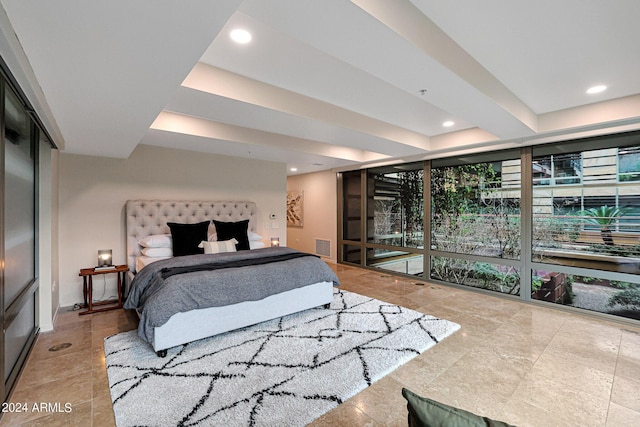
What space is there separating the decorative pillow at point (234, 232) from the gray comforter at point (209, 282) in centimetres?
84

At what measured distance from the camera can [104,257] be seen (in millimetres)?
3750

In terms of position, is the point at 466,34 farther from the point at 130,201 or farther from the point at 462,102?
the point at 130,201

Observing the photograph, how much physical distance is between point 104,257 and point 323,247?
4.55 metres

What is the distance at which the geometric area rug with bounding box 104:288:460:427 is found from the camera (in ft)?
6.01

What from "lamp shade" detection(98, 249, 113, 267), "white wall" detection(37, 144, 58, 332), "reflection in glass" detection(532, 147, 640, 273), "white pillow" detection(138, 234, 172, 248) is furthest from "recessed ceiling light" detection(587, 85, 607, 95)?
"lamp shade" detection(98, 249, 113, 267)

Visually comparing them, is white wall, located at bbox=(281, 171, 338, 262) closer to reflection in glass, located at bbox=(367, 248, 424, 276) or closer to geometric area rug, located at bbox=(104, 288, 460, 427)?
reflection in glass, located at bbox=(367, 248, 424, 276)

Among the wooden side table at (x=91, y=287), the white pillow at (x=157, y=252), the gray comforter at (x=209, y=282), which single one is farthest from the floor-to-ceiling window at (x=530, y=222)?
the wooden side table at (x=91, y=287)

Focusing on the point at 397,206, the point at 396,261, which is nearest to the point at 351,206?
the point at 397,206

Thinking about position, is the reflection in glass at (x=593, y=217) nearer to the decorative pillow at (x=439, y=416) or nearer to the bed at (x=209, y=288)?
the bed at (x=209, y=288)

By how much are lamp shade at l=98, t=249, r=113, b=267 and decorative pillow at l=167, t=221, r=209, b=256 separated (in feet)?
2.59

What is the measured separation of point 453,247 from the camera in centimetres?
492

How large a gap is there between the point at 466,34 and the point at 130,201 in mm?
4440

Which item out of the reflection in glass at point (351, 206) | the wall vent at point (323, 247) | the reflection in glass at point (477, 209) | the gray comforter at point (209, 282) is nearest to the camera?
the gray comforter at point (209, 282)

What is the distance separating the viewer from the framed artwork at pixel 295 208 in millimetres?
7777
